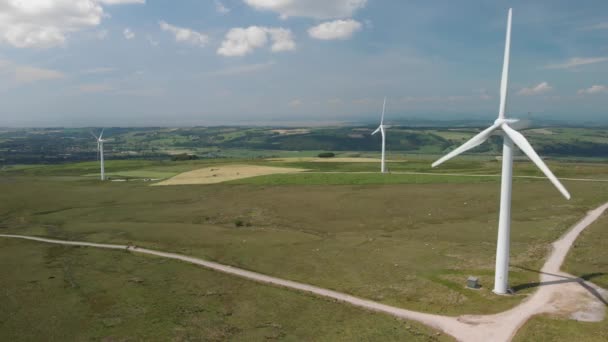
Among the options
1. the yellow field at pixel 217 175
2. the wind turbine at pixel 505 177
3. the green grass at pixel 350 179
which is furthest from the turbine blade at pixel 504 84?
the yellow field at pixel 217 175

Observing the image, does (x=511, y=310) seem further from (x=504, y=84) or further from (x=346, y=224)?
(x=346, y=224)

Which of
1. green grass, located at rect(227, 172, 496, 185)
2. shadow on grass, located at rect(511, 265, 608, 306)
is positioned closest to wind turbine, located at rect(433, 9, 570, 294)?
shadow on grass, located at rect(511, 265, 608, 306)

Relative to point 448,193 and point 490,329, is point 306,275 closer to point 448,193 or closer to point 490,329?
point 490,329

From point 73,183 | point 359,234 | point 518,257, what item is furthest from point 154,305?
point 73,183

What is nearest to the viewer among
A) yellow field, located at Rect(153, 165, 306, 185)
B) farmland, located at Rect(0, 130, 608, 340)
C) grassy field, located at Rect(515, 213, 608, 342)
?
grassy field, located at Rect(515, 213, 608, 342)

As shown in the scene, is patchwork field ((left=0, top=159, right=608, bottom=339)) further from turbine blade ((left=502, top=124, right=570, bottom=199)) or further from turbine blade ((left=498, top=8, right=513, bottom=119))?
turbine blade ((left=498, top=8, right=513, bottom=119))

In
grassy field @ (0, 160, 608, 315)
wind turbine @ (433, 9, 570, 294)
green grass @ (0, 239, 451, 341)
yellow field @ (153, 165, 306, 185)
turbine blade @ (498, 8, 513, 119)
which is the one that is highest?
turbine blade @ (498, 8, 513, 119)
